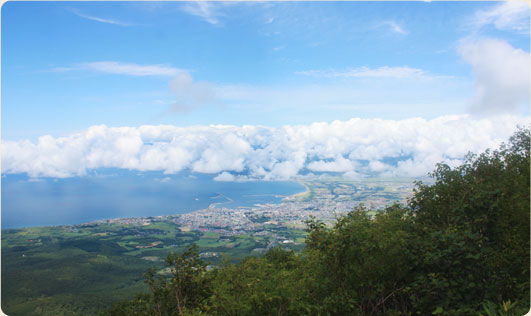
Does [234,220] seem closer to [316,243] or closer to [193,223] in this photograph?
[193,223]

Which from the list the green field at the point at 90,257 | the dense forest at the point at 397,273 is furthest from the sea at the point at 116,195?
the dense forest at the point at 397,273

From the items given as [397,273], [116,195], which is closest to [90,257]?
[397,273]

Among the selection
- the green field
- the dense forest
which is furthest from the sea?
the dense forest

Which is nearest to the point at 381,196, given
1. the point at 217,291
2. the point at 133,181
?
the point at 217,291

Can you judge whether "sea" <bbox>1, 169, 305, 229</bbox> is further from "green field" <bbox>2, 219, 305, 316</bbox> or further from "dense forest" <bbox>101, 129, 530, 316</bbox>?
"dense forest" <bbox>101, 129, 530, 316</bbox>

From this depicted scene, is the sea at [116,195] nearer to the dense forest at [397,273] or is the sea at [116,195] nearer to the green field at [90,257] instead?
the green field at [90,257]
